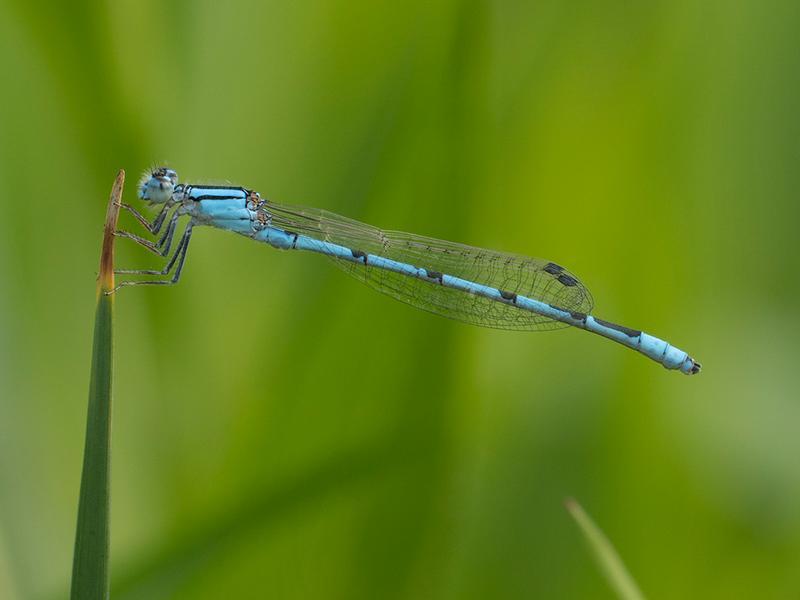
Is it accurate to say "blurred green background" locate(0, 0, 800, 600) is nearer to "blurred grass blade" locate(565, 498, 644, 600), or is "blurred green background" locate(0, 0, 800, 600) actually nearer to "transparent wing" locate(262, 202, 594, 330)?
"transparent wing" locate(262, 202, 594, 330)

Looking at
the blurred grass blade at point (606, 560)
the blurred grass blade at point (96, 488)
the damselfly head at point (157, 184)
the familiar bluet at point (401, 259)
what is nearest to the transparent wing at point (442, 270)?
the familiar bluet at point (401, 259)

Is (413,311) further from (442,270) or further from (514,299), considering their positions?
(514,299)

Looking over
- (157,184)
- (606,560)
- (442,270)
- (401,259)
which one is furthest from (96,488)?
(442,270)

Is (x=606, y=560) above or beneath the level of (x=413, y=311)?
beneath

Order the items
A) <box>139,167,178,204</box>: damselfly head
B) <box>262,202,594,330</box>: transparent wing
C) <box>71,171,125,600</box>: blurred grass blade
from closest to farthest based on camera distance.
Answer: <box>71,171,125,600</box>: blurred grass blade < <box>139,167,178,204</box>: damselfly head < <box>262,202,594,330</box>: transparent wing

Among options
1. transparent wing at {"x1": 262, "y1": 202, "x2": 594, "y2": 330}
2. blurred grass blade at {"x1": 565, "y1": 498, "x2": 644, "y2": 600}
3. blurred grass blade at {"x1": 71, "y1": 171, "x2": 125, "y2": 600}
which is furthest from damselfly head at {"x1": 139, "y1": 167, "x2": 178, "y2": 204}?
blurred grass blade at {"x1": 565, "y1": 498, "x2": 644, "y2": 600}

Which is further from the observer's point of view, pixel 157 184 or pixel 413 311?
pixel 413 311

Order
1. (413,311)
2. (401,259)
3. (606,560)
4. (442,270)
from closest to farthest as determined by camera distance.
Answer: (606,560), (413,311), (401,259), (442,270)
